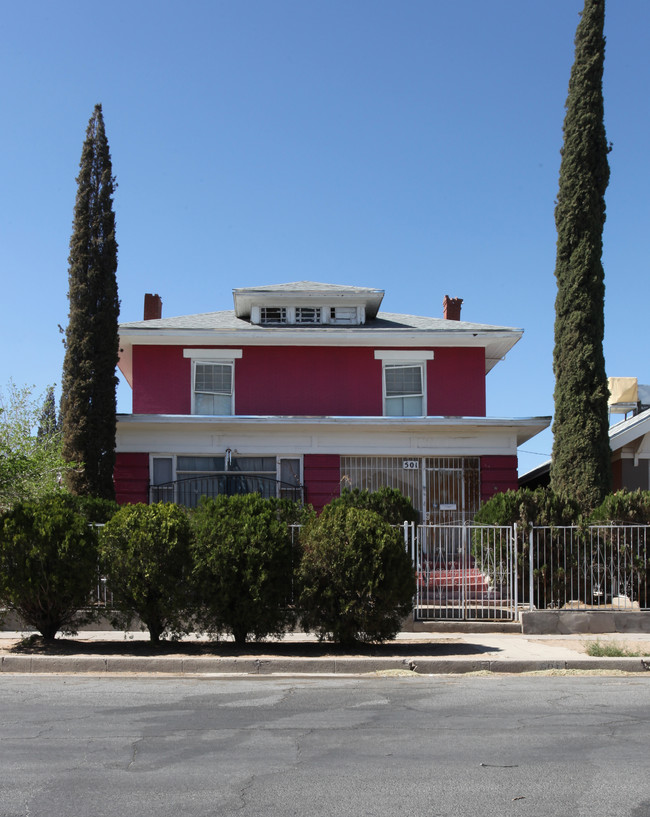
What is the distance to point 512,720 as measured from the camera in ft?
26.1

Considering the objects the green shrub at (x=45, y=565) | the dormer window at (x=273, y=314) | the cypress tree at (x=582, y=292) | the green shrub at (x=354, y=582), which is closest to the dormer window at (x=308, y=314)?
the dormer window at (x=273, y=314)

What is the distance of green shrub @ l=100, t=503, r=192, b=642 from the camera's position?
40.0 ft

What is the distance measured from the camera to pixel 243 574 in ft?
40.0

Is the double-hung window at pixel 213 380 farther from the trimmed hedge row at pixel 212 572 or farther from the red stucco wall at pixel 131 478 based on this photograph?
the trimmed hedge row at pixel 212 572

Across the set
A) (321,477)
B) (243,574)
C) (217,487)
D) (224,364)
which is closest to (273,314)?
(224,364)

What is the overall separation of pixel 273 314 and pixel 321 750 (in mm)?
18027

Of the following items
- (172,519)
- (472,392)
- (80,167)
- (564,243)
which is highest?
(80,167)

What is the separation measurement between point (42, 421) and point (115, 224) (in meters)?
5.01

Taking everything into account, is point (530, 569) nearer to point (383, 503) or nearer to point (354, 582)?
point (383, 503)

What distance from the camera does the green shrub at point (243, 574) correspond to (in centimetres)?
1212

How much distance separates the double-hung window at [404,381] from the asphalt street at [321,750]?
13099mm

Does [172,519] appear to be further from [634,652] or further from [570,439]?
[570,439]

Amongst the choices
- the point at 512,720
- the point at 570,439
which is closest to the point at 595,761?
the point at 512,720

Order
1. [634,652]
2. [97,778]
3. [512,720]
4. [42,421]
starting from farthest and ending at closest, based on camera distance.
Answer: [42,421] < [634,652] < [512,720] < [97,778]
